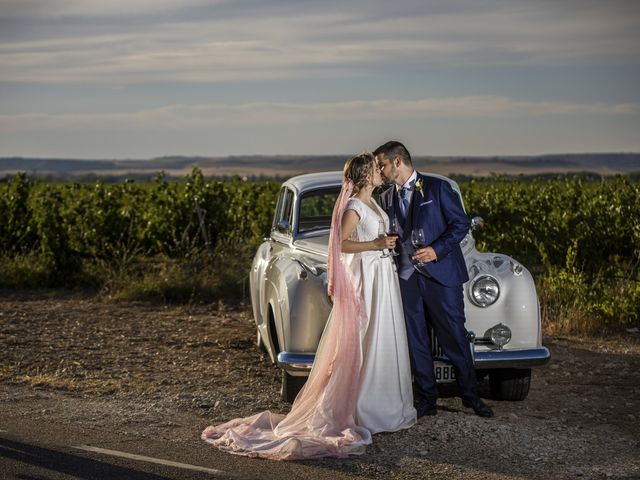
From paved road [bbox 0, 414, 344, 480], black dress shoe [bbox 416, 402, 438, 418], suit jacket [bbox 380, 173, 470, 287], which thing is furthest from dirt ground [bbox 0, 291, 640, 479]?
suit jacket [bbox 380, 173, 470, 287]

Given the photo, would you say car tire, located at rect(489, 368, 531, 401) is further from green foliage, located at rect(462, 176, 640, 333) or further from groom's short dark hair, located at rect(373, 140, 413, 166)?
green foliage, located at rect(462, 176, 640, 333)

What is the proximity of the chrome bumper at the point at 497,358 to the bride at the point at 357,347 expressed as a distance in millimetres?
269

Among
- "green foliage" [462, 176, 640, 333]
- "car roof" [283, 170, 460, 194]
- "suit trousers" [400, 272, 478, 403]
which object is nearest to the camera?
"suit trousers" [400, 272, 478, 403]

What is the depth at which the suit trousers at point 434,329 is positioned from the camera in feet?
24.9

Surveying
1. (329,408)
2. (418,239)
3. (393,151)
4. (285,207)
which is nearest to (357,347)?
(329,408)

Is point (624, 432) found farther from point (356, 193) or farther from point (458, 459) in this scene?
point (356, 193)

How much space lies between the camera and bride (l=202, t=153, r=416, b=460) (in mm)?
7168

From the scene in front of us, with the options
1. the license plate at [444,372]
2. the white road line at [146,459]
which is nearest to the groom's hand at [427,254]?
the license plate at [444,372]

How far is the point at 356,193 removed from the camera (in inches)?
297

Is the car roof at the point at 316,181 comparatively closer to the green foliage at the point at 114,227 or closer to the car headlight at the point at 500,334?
the car headlight at the point at 500,334

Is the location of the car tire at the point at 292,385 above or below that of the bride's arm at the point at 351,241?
below

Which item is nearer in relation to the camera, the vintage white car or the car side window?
the vintage white car

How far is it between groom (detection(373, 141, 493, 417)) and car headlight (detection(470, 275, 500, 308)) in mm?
326

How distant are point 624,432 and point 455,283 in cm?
168
